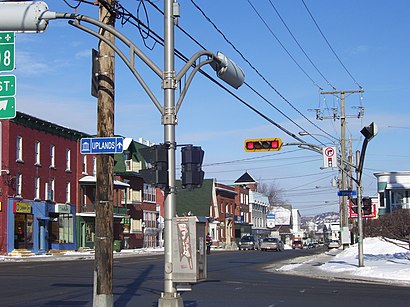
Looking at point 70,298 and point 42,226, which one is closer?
point 70,298

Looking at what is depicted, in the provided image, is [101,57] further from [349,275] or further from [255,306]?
[349,275]

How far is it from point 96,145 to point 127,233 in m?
53.8

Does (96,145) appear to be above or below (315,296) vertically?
Answer: above

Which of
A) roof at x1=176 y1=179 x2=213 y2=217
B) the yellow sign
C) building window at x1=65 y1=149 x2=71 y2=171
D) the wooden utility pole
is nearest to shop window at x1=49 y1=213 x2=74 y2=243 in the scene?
building window at x1=65 y1=149 x2=71 y2=171

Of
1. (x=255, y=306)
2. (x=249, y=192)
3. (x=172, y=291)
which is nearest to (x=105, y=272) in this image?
(x=172, y=291)

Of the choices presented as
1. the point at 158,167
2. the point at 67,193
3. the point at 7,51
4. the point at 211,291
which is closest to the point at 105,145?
the point at 158,167

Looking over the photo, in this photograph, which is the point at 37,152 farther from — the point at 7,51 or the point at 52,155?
the point at 7,51

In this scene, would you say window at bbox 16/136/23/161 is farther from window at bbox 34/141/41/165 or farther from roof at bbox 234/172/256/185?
roof at bbox 234/172/256/185

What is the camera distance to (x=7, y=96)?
11602 mm

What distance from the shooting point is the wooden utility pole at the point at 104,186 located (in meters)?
12.7

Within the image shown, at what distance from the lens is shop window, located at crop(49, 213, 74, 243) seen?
54.5m

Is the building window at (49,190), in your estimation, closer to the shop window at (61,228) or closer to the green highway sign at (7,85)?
the shop window at (61,228)

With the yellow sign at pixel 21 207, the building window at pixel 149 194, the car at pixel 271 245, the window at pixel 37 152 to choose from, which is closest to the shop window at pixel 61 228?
the yellow sign at pixel 21 207

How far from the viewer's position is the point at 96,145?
1248 centimetres
